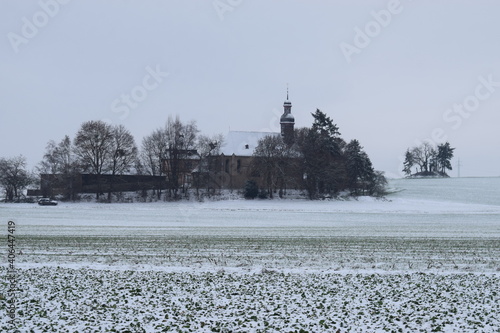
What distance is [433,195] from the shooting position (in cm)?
9312

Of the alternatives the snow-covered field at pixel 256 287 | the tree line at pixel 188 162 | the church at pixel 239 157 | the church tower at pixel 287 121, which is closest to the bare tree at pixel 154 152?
the tree line at pixel 188 162

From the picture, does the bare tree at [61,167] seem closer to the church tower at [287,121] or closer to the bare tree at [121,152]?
the bare tree at [121,152]

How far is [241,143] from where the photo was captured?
328 ft

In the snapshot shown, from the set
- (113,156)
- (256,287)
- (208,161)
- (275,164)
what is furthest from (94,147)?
(256,287)

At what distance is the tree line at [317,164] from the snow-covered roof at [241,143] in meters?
12.5

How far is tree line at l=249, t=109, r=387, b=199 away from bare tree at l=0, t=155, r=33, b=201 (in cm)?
4209

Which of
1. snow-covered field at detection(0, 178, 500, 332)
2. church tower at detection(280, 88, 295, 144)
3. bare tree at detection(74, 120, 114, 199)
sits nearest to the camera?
snow-covered field at detection(0, 178, 500, 332)

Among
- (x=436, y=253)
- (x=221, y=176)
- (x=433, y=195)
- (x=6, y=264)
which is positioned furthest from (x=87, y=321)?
(x=433, y=195)

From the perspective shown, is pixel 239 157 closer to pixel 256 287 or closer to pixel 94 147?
pixel 94 147

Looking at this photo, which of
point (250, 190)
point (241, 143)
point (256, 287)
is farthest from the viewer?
point (241, 143)

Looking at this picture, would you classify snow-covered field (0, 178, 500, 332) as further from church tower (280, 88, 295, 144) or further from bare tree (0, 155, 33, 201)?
church tower (280, 88, 295, 144)

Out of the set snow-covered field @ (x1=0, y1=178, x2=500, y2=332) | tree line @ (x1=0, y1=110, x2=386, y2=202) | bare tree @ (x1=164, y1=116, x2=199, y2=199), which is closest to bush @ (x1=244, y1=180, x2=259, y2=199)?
tree line @ (x1=0, y1=110, x2=386, y2=202)

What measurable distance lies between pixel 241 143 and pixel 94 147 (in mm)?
29837

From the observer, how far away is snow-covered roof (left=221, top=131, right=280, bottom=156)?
98.1 metres
